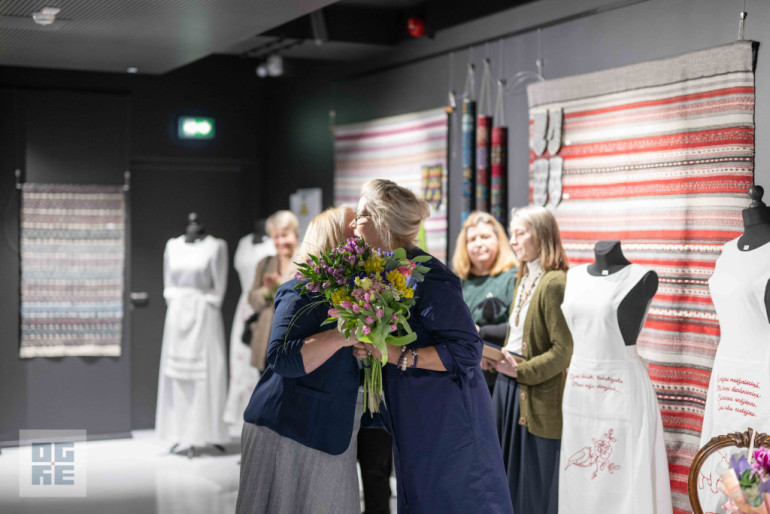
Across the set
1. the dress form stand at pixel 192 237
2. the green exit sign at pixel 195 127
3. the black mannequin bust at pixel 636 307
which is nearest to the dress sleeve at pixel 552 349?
the black mannequin bust at pixel 636 307

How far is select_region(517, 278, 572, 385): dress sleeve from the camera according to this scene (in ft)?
13.4

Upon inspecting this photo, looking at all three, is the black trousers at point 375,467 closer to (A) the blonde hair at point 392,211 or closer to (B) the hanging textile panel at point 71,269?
(A) the blonde hair at point 392,211

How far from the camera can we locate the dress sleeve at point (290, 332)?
2.77 meters

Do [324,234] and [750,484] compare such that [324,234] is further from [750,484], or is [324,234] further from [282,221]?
[282,221]

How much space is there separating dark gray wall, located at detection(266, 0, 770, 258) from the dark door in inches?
41.0

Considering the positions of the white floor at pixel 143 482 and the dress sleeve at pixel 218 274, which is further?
the dress sleeve at pixel 218 274

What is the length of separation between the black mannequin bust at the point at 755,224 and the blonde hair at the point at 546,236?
0.97 m

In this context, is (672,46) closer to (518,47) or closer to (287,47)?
(518,47)

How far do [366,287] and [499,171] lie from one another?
2.77 meters

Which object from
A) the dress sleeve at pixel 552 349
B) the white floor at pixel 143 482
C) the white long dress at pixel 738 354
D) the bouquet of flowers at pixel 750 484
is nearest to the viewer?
the bouquet of flowers at pixel 750 484

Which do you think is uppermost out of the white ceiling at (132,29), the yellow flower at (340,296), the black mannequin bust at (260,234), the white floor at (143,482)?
the white ceiling at (132,29)

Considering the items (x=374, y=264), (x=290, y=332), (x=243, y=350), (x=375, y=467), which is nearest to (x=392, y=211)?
(x=374, y=264)

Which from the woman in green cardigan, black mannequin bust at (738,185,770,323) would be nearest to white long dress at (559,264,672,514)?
the woman in green cardigan

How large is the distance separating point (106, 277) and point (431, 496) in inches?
202
